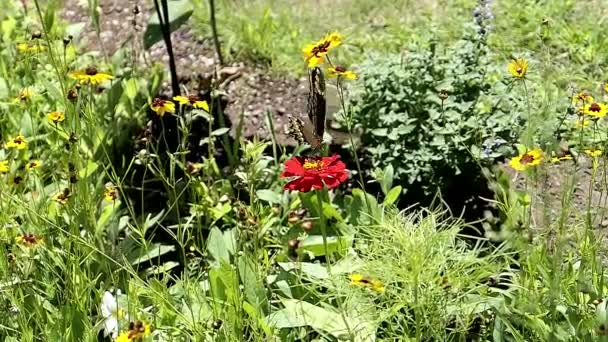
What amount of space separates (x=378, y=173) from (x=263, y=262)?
0.38 metres

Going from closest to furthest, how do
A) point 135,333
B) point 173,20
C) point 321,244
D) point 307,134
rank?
point 135,333 < point 307,134 < point 321,244 < point 173,20

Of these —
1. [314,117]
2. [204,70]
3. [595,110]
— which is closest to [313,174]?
[314,117]

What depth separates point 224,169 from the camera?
313 centimetres

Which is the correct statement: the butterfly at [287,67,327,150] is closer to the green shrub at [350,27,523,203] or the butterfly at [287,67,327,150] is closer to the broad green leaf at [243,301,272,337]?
the broad green leaf at [243,301,272,337]

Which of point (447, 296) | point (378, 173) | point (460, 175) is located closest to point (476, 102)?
point (460, 175)

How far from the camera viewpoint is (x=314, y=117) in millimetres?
2039

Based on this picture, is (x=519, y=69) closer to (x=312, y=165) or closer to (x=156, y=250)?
(x=312, y=165)

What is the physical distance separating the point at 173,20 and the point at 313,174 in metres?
1.39

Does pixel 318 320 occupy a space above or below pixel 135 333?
below

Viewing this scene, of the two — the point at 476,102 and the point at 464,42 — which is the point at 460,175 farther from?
the point at 464,42

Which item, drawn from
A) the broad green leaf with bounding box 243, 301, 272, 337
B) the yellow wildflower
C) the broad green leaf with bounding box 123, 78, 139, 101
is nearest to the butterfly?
the broad green leaf with bounding box 243, 301, 272, 337

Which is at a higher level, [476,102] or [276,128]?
[476,102]

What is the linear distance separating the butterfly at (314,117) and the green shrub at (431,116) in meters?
0.73

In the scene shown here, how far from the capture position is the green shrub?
108 inches
